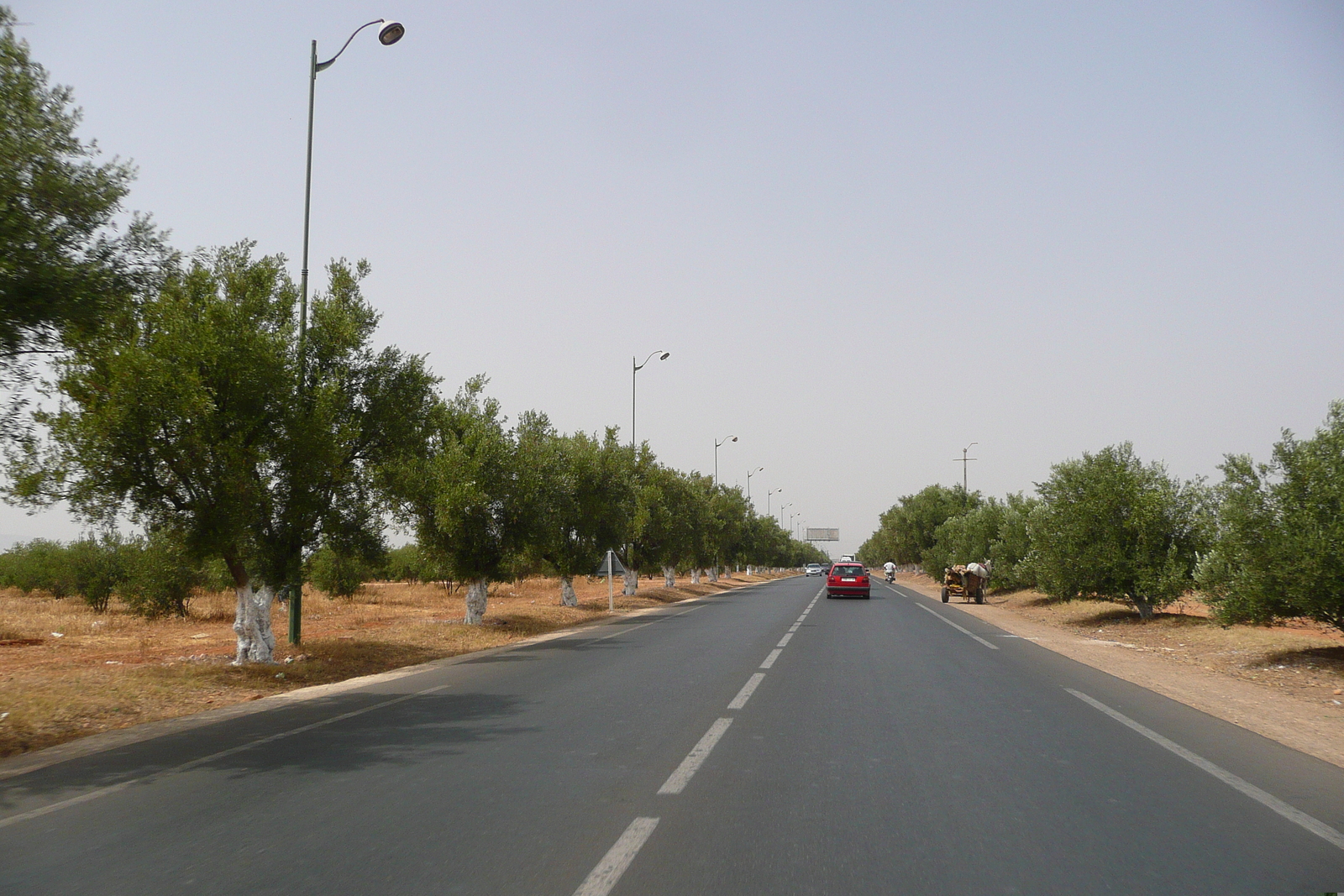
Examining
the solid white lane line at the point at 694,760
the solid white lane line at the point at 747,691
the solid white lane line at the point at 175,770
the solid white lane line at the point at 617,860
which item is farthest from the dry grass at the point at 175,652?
the solid white lane line at the point at 617,860

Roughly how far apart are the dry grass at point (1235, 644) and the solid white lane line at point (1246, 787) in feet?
16.5

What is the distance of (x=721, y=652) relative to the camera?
668 inches

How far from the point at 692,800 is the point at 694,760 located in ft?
4.34

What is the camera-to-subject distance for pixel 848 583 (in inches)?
1722

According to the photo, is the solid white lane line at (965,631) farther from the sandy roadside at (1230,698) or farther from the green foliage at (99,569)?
the green foliage at (99,569)

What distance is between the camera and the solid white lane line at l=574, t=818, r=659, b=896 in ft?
14.8

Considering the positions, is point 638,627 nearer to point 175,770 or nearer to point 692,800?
point 175,770

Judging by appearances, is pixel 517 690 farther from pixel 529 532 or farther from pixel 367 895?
pixel 529 532

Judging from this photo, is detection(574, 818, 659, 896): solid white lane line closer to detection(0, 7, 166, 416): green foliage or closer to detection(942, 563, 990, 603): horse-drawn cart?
detection(0, 7, 166, 416): green foliage

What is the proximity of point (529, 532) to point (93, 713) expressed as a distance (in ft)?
50.3

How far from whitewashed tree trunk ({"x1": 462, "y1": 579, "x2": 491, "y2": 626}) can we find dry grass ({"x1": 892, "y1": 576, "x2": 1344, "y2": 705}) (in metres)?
16.5

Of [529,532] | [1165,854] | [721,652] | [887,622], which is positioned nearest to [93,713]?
[721,652]

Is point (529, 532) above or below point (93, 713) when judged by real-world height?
above

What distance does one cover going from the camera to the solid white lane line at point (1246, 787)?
550 cm
